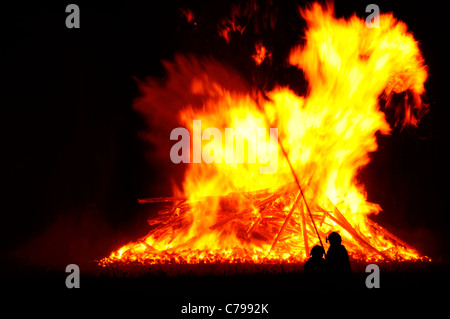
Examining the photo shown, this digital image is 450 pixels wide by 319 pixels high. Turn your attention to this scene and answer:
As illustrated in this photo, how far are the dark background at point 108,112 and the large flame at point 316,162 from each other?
192 cm

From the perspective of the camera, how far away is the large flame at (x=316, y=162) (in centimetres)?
1141

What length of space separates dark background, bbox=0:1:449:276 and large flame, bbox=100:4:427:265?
1.92 meters

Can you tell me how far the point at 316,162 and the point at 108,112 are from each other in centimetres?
655

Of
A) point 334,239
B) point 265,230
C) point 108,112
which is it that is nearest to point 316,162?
point 265,230

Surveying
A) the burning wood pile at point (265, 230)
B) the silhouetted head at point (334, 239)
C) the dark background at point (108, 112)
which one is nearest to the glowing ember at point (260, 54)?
the dark background at point (108, 112)

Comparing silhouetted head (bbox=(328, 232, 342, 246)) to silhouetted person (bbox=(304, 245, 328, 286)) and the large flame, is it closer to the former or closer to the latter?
silhouetted person (bbox=(304, 245, 328, 286))

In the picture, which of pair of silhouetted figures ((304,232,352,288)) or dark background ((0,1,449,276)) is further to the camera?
dark background ((0,1,449,276))

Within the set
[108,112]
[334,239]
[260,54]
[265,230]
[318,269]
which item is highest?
[260,54]

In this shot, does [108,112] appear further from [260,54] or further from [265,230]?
[265,230]

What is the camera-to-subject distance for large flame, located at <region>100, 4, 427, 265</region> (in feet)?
37.4

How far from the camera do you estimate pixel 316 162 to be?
11867 millimetres

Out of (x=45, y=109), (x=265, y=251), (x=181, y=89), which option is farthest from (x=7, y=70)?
(x=265, y=251)

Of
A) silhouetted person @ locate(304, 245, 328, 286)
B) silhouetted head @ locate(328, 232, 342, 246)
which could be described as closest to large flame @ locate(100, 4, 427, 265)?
silhouetted head @ locate(328, 232, 342, 246)

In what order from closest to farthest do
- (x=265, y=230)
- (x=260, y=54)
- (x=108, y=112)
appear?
(x=265, y=230) < (x=260, y=54) < (x=108, y=112)
